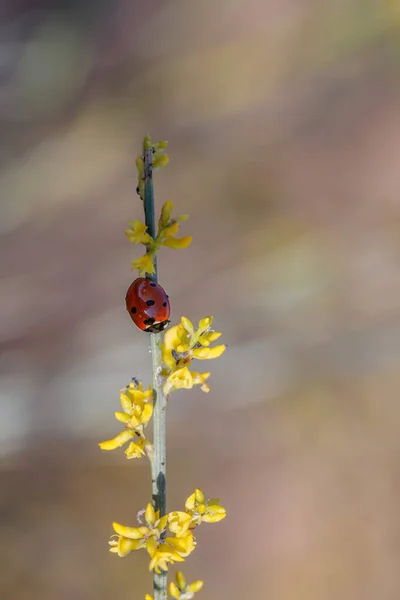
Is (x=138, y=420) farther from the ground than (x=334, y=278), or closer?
closer

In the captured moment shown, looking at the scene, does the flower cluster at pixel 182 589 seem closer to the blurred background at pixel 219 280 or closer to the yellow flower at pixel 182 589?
the yellow flower at pixel 182 589

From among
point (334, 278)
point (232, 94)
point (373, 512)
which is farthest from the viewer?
point (232, 94)

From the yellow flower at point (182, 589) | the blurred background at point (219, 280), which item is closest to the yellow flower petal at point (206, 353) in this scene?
the yellow flower at point (182, 589)

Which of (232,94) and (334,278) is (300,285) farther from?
(232,94)

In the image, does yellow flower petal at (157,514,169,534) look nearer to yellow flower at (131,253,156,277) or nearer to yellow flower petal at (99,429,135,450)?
yellow flower petal at (99,429,135,450)

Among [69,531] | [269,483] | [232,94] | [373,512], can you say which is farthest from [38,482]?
[232,94]

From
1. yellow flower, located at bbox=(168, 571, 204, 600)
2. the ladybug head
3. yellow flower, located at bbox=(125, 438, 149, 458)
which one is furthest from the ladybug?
yellow flower, located at bbox=(168, 571, 204, 600)
